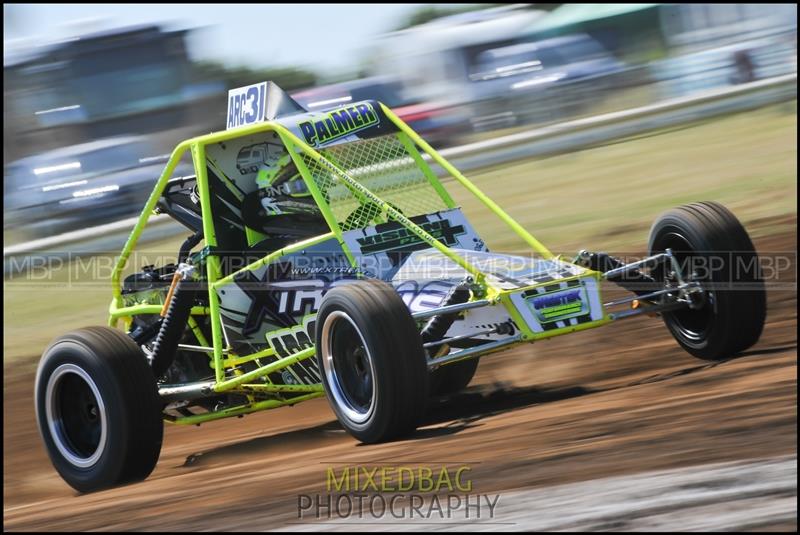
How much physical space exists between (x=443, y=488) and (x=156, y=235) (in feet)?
35.9

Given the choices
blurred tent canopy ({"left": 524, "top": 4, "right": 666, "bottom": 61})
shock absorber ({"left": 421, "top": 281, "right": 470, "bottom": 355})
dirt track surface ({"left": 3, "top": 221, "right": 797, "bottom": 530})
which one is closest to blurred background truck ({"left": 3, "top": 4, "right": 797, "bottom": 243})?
blurred tent canopy ({"left": 524, "top": 4, "right": 666, "bottom": 61})

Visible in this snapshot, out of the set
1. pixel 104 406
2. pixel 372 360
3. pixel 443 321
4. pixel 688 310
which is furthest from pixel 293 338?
pixel 688 310

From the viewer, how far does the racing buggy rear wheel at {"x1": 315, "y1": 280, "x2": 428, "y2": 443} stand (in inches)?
213

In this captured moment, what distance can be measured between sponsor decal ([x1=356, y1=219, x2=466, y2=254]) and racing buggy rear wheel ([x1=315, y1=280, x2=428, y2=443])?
0.72 metres

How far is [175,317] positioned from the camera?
6730mm

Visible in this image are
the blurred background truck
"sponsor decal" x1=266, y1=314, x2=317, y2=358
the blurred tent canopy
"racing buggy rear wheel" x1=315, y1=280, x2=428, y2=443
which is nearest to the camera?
"racing buggy rear wheel" x1=315, y1=280, x2=428, y2=443

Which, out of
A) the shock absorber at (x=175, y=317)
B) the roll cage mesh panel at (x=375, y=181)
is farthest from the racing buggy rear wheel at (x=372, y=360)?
the shock absorber at (x=175, y=317)

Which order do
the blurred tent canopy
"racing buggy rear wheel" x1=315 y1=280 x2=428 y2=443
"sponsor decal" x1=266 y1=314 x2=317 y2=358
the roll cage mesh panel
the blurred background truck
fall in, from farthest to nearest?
the blurred tent canopy, the blurred background truck, the roll cage mesh panel, "sponsor decal" x1=266 y1=314 x2=317 y2=358, "racing buggy rear wheel" x1=315 y1=280 x2=428 y2=443

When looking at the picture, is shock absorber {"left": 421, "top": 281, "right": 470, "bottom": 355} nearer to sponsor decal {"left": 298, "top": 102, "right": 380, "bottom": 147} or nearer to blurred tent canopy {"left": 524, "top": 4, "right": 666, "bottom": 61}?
sponsor decal {"left": 298, "top": 102, "right": 380, "bottom": 147}

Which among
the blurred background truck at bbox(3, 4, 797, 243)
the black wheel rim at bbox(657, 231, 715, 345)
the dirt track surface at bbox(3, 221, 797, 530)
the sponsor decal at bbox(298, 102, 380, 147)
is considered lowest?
the dirt track surface at bbox(3, 221, 797, 530)

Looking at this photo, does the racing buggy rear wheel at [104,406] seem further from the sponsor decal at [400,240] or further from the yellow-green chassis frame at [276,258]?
the sponsor decal at [400,240]

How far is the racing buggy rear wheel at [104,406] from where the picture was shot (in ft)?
20.4

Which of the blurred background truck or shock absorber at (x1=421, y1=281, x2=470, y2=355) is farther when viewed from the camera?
the blurred background truck

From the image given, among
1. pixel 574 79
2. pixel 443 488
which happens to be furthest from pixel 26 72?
pixel 443 488
